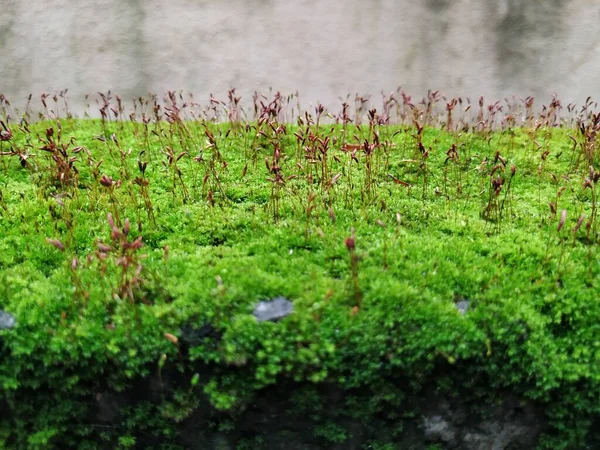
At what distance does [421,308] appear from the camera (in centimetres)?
252

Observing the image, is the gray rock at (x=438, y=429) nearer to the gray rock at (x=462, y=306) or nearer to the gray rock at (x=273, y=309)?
the gray rock at (x=462, y=306)

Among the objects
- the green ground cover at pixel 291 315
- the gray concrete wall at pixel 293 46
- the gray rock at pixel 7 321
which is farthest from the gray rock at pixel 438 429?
the gray concrete wall at pixel 293 46

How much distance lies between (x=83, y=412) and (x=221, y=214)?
1.49 m

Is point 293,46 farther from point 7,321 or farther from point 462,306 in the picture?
point 7,321

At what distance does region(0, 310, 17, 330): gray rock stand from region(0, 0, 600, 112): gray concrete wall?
208 inches

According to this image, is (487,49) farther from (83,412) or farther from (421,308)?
(83,412)

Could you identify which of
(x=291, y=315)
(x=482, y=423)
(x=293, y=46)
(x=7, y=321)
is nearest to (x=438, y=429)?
(x=482, y=423)

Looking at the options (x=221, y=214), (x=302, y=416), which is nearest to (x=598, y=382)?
(x=302, y=416)

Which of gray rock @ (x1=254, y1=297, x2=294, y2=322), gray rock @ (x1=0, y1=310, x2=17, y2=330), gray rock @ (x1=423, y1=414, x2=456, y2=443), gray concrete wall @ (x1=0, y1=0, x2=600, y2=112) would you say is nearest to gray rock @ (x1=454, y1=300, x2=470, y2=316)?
gray rock @ (x1=423, y1=414, x2=456, y2=443)

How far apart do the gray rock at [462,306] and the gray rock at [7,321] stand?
2.23 meters

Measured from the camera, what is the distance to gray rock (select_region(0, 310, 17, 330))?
96.7 inches

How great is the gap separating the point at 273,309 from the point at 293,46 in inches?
220

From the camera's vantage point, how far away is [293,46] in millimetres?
7219

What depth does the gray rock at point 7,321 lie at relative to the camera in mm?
2455
